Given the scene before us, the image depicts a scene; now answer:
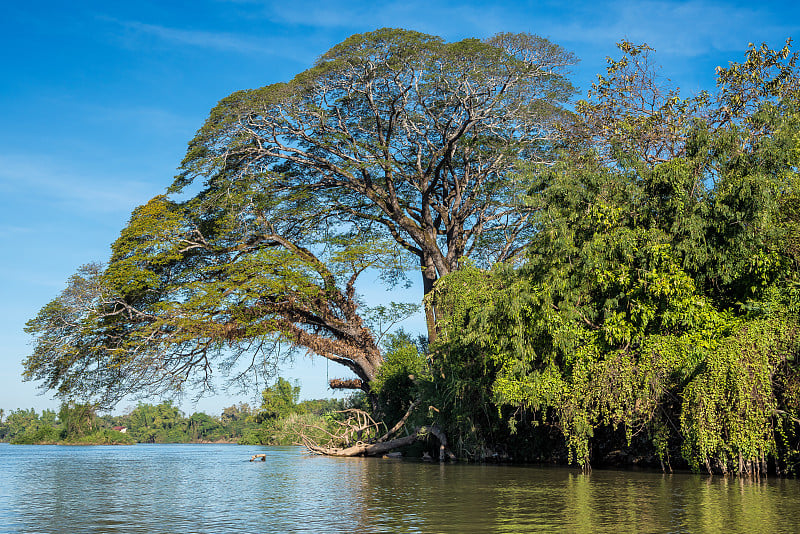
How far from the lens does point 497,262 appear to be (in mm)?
22312

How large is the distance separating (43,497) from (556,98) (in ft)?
79.0

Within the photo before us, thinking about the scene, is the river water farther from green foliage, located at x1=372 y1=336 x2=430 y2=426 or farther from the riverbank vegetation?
green foliage, located at x1=372 y1=336 x2=430 y2=426

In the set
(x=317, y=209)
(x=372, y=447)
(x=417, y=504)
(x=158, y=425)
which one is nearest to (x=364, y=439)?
(x=372, y=447)

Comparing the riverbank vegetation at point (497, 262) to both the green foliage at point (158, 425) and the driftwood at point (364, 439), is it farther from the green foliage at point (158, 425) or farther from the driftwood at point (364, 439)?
the green foliage at point (158, 425)

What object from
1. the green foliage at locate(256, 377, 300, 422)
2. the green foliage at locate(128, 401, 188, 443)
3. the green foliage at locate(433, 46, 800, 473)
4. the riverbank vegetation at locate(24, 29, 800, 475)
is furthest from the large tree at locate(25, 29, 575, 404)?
the green foliage at locate(128, 401, 188, 443)

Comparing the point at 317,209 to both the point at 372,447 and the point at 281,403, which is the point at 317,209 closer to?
the point at 372,447

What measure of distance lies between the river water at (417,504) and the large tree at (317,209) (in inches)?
460

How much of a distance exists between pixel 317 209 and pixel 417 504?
2231 cm

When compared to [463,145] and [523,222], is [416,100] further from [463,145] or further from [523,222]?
[523,222]

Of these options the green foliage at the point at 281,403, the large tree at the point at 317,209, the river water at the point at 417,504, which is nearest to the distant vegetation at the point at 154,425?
the green foliage at the point at 281,403

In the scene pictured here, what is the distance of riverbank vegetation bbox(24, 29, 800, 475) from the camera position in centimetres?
1575

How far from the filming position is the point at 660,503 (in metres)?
12.1

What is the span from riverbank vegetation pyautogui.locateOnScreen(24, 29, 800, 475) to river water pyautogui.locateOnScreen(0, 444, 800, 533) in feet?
5.27

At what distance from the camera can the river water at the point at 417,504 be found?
10109mm
